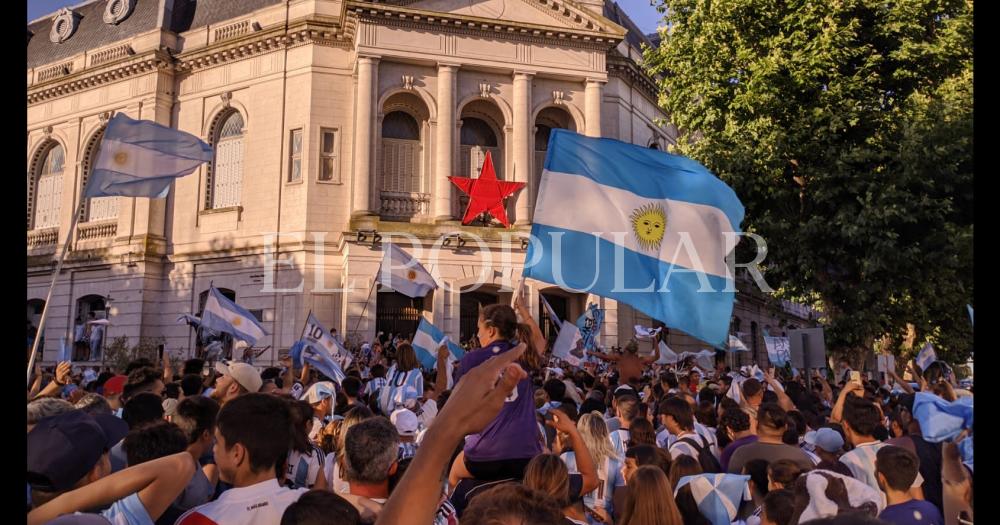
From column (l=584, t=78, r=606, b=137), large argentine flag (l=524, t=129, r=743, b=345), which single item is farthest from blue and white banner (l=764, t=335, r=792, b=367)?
large argentine flag (l=524, t=129, r=743, b=345)

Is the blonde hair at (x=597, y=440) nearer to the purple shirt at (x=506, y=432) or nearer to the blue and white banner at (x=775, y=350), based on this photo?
the purple shirt at (x=506, y=432)

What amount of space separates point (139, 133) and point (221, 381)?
202 inches

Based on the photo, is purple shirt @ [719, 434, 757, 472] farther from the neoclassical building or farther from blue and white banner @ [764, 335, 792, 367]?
the neoclassical building

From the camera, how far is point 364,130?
2533cm

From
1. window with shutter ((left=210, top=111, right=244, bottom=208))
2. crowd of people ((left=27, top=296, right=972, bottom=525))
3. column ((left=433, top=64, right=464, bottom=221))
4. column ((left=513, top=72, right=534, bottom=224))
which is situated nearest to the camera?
crowd of people ((left=27, top=296, right=972, bottom=525))

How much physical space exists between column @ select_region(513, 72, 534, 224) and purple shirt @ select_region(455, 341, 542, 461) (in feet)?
69.8

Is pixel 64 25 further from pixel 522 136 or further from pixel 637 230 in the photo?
pixel 637 230

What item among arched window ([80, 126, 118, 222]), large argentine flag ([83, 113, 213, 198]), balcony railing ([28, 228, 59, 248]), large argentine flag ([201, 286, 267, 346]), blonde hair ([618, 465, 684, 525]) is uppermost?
arched window ([80, 126, 118, 222])

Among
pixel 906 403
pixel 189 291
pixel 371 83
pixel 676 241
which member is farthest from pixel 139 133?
pixel 189 291

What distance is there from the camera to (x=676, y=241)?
7.51m

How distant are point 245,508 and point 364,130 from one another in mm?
22811

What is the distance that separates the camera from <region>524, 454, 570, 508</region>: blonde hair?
4.39 metres

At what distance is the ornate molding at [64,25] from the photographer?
35312 mm

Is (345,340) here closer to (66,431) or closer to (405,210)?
(405,210)
